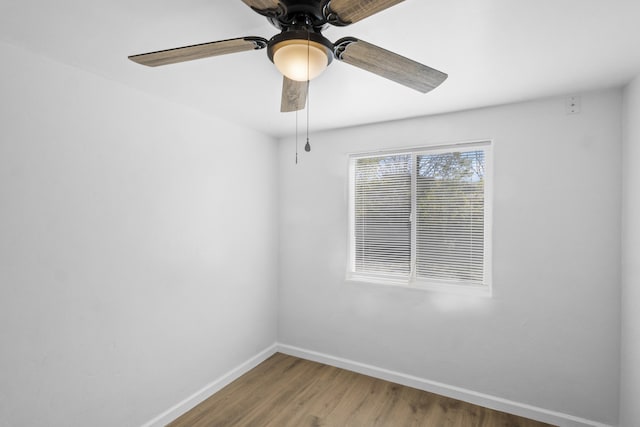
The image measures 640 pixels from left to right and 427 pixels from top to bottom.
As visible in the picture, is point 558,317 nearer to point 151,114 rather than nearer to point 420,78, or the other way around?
point 420,78

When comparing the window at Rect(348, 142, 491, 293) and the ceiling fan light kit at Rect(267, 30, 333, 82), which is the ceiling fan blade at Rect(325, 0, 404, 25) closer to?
the ceiling fan light kit at Rect(267, 30, 333, 82)

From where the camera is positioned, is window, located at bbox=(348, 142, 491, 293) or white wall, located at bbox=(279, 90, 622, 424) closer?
white wall, located at bbox=(279, 90, 622, 424)

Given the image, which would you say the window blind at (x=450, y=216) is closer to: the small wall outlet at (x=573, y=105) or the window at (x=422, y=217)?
the window at (x=422, y=217)

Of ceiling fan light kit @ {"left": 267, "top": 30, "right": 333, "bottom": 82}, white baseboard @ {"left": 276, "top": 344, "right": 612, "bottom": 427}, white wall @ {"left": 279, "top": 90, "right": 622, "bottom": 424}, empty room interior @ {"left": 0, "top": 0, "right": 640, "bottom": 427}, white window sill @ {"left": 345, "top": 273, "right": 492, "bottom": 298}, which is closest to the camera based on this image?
ceiling fan light kit @ {"left": 267, "top": 30, "right": 333, "bottom": 82}

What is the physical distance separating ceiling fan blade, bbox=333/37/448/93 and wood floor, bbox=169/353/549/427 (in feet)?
7.70

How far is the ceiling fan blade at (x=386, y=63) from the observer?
1.20m

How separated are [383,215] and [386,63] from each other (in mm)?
1903

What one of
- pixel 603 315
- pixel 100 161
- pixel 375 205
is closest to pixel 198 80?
pixel 100 161

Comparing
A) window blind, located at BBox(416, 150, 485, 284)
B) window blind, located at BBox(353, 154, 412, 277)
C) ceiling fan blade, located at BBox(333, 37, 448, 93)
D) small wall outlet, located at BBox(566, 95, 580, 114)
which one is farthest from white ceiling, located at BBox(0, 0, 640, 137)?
window blind, located at BBox(353, 154, 412, 277)

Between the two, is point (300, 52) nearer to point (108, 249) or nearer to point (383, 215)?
point (108, 249)

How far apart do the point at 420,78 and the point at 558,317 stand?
2.07 metres

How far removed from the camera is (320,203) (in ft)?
10.9

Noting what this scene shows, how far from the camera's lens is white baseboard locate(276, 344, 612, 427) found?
2297mm

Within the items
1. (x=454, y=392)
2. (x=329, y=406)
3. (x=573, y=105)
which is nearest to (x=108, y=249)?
(x=329, y=406)
